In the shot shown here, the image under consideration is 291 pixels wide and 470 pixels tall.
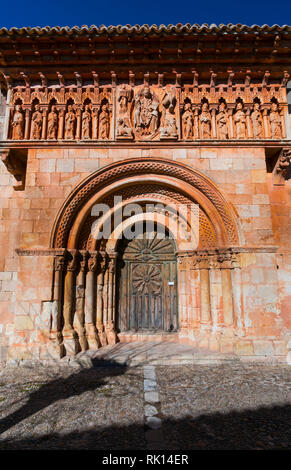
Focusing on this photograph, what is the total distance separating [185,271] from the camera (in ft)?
22.3

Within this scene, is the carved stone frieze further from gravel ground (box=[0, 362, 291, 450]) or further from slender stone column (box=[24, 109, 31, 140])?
slender stone column (box=[24, 109, 31, 140])

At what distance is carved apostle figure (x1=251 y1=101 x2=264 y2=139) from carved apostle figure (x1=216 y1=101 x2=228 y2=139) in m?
0.63

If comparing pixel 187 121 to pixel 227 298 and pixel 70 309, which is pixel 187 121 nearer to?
pixel 227 298

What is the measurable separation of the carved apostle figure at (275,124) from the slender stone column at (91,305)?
4883 mm

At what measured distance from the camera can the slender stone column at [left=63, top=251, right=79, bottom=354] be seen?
5659mm

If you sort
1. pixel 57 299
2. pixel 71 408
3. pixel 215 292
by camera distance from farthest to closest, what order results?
1. pixel 215 292
2. pixel 57 299
3. pixel 71 408

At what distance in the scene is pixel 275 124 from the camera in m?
6.45

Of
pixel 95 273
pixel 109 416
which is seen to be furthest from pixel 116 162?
pixel 109 416

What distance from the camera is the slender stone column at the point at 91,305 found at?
607 cm

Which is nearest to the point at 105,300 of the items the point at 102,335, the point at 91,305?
the point at 91,305

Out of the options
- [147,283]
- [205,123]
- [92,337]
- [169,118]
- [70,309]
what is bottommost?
[92,337]

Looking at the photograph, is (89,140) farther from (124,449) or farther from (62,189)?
(124,449)

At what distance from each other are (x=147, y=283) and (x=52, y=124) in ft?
14.3

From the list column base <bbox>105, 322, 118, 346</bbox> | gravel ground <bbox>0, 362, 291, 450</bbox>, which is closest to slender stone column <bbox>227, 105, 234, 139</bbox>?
gravel ground <bbox>0, 362, 291, 450</bbox>
